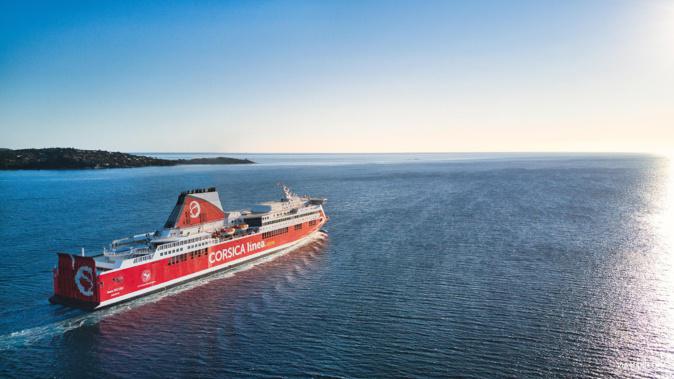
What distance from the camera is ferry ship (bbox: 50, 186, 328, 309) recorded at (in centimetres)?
3647

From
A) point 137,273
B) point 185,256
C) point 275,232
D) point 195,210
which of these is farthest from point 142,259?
point 275,232

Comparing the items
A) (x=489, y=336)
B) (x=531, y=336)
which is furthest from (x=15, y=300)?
(x=531, y=336)

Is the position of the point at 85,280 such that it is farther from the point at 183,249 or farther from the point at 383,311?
the point at 383,311

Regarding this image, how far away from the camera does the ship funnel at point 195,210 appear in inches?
1868

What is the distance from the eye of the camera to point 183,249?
43.6 meters

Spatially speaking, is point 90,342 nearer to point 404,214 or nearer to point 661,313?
point 661,313

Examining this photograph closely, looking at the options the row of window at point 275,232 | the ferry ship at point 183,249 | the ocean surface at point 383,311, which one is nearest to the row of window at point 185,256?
the ferry ship at point 183,249

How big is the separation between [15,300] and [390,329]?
32.3 metres

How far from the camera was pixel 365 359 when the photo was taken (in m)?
27.2

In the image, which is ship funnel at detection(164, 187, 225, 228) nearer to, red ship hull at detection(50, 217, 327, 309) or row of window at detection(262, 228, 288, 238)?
red ship hull at detection(50, 217, 327, 309)

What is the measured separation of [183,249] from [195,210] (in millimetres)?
7386

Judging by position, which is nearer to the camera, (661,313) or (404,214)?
(661,313)

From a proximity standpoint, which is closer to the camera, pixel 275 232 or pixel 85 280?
pixel 85 280

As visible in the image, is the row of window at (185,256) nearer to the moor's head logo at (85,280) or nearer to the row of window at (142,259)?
the row of window at (142,259)
